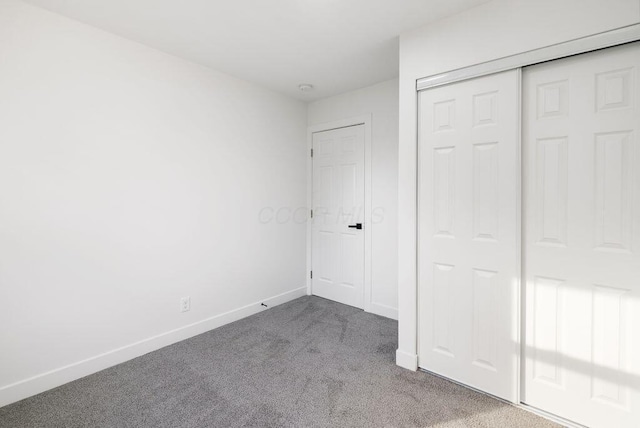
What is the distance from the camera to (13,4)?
73.1 inches

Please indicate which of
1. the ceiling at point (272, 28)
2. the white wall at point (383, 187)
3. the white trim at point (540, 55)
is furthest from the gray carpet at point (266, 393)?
the ceiling at point (272, 28)

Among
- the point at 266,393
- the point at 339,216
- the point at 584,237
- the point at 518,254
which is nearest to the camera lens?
the point at 584,237

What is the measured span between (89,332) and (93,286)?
13.2 inches

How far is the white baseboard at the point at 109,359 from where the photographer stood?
189 centimetres

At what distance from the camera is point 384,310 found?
324cm

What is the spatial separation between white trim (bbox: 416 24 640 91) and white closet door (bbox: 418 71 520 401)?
5 cm

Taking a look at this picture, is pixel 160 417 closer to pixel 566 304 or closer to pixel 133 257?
pixel 133 257

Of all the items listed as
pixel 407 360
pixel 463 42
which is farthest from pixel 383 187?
pixel 407 360

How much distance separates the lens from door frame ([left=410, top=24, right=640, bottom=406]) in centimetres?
154

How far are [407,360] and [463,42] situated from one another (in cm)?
226

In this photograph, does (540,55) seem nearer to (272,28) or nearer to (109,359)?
(272,28)

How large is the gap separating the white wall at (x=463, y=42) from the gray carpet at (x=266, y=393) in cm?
35

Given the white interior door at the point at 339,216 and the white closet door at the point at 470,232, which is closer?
the white closet door at the point at 470,232

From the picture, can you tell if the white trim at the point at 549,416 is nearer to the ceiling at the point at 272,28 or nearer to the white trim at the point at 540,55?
the white trim at the point at 540,55
